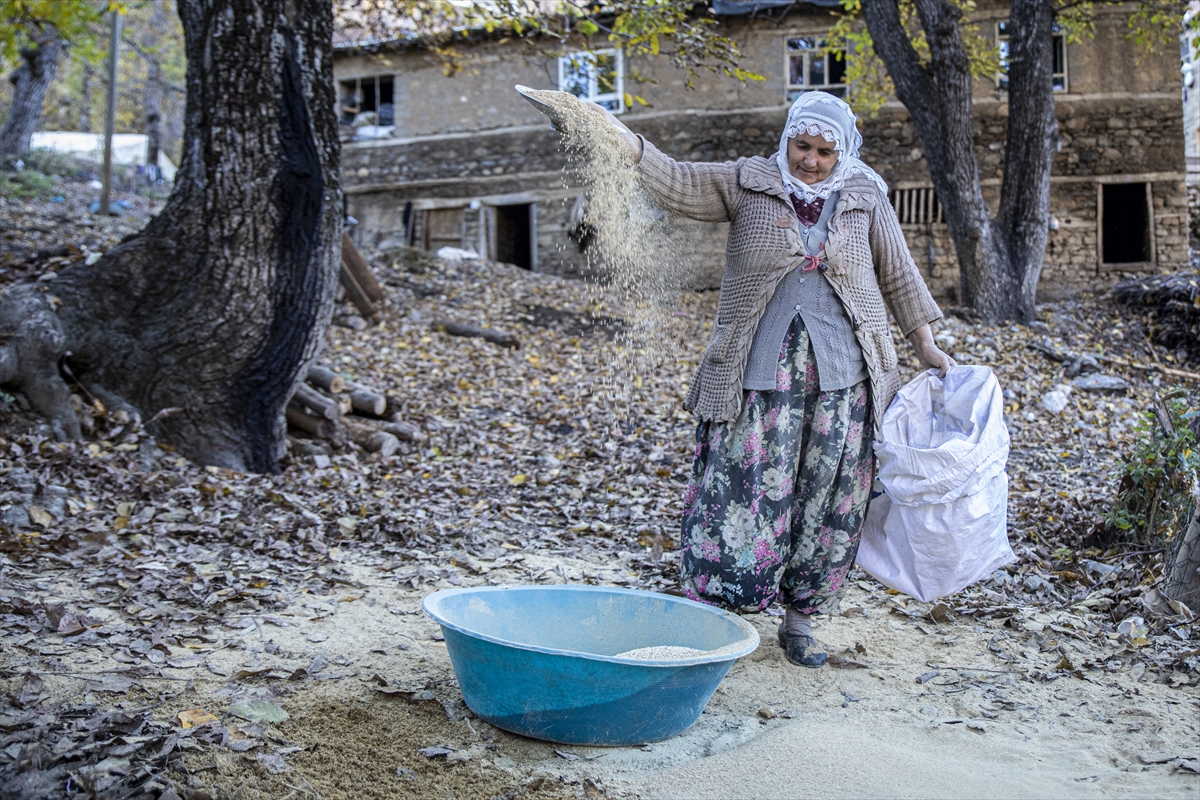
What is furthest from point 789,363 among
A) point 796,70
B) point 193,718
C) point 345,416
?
point 796,70

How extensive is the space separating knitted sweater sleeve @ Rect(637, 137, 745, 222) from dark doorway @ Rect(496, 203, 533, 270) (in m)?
12.6

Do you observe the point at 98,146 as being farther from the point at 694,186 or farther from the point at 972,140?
the point at 694,186

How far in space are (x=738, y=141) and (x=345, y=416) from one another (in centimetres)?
937

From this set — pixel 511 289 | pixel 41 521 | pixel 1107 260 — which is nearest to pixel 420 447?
pixel 41 521

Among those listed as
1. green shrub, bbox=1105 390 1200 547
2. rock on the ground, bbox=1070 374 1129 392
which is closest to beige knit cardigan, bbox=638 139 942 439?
green shrub, bbox=1105 390 1200 547

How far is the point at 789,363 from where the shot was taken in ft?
10.3

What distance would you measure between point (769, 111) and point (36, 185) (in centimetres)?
1124

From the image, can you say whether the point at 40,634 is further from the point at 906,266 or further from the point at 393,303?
the point at 393,303

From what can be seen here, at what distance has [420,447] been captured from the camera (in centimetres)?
666

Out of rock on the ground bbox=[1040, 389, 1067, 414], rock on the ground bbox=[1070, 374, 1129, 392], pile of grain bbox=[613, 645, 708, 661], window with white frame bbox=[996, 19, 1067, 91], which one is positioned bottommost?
pile of grain bbox=[613, 645, 708, 661]

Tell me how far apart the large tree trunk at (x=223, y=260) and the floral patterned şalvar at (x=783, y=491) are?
3.49 m

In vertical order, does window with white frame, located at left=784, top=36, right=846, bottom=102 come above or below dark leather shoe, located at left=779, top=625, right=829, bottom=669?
above

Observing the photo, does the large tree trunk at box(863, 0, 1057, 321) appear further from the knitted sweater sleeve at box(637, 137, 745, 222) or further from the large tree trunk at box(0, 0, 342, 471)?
the knitted sweater sleeve at box(637, 137, 745, 222)

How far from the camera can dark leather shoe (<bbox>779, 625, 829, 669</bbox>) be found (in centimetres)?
336
